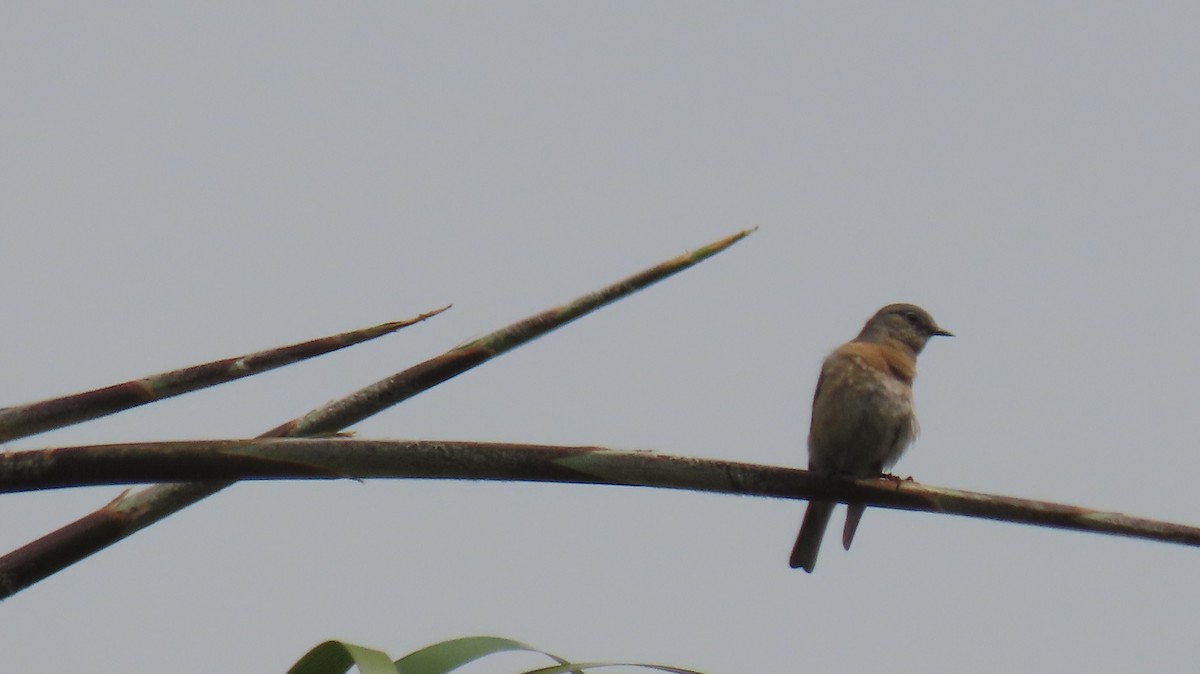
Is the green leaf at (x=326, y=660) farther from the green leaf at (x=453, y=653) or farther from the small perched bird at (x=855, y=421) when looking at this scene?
the small perched bird at (x=855, y=421)

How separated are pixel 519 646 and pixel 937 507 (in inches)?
16.6

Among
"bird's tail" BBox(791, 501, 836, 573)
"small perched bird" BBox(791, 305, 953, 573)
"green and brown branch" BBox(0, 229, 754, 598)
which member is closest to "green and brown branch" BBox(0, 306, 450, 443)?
"green and brown branch" BBox(0, 229, 754, 598)

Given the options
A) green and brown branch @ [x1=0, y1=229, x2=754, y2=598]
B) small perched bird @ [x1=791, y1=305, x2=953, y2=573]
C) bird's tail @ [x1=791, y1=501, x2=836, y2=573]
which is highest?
green and brown branch @ [x1=0, y1=229, x2=754, y2=598]

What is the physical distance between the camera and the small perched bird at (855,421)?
5.88 meters

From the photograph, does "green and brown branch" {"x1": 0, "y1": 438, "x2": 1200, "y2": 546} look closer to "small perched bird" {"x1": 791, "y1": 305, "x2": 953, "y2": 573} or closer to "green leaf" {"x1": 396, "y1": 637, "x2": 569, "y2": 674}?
"green leaf" {"x1": 396, "y1": 637, "x2": 569, "y2": 674}

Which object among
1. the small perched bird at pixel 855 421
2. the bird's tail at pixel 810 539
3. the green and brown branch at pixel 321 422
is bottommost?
the bird's tail at pixel 810 539

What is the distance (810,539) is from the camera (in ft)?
20.2

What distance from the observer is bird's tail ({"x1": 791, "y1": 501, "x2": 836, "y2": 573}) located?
242 inches

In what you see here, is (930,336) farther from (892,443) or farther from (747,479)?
(747,479)

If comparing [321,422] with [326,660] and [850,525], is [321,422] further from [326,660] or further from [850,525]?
[850,525]

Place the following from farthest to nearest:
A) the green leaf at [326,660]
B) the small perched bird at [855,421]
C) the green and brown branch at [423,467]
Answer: the small perched bird at [855,421] < the green leaf at [326,660] < the green and brown branch at [423,467]

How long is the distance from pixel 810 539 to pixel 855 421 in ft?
2.16

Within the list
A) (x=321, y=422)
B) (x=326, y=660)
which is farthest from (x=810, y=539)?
(x=326, y=660)

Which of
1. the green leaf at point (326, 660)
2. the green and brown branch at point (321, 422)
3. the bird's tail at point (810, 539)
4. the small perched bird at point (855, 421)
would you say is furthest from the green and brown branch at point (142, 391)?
the bird's tail at point (810, 539)
